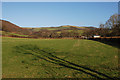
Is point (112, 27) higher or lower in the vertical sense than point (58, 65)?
higher

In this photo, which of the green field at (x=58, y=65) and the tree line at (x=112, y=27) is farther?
the tree line at (x=112, y=27)

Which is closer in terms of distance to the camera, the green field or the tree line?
the green field

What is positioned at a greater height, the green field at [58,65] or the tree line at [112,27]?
the tree line at [112,27]

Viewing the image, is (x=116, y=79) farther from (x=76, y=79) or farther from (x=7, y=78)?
(x=7, y=78)

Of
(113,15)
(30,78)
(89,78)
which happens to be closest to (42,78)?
(30,78)

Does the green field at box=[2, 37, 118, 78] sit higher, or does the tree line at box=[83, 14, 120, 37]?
the tree line at box=[83, 14, 120, 37]

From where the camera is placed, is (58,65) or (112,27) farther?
(112,27)

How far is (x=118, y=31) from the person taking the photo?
28.9 metres

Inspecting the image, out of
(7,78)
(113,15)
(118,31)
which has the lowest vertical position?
(7,78)

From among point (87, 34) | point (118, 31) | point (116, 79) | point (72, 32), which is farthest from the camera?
point (72, 32)

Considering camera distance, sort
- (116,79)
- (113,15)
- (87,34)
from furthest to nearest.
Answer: (87,34) < (113,15) < (116,79)

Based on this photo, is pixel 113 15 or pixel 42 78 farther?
pixel 113 15

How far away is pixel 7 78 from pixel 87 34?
268ft

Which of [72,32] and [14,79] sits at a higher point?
[72,32]
